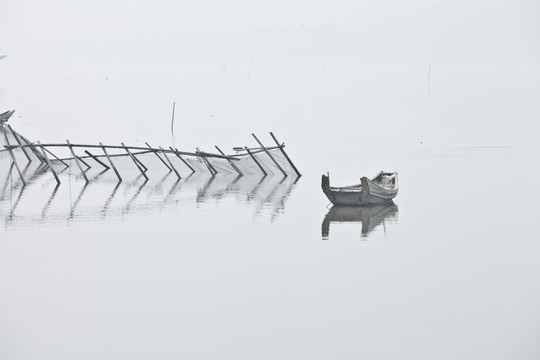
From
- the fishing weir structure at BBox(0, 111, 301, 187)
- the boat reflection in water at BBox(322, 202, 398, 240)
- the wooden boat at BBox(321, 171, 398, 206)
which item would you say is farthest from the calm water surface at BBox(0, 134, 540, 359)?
the fishing weir structure at BBox(0, 111, 301, 187)

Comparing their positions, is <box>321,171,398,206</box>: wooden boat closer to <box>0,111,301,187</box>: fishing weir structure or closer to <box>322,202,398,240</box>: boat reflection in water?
<box>322,202,398,240</box>: boat reflection in water

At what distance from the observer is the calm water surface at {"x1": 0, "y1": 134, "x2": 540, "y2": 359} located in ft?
50.7

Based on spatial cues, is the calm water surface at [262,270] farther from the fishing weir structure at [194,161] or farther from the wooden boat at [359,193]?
the fishing weir structure at [194,161]

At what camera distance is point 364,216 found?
25.5 metres

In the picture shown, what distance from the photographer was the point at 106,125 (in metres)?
62.0

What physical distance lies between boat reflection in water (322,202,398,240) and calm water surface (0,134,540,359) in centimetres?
9

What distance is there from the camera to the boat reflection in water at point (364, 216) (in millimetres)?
24312

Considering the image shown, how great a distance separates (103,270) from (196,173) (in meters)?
12.9

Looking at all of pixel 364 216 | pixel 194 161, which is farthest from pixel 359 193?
pixel 194 161

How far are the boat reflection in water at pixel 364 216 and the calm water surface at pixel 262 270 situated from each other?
9 centimetres

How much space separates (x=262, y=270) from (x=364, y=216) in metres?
6.37

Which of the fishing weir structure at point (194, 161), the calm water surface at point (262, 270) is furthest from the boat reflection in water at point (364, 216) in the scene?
the fishing weir structure at point (194, 161)

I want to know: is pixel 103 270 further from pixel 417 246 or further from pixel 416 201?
pixel 416 201

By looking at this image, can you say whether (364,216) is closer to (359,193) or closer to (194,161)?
(359,193)
